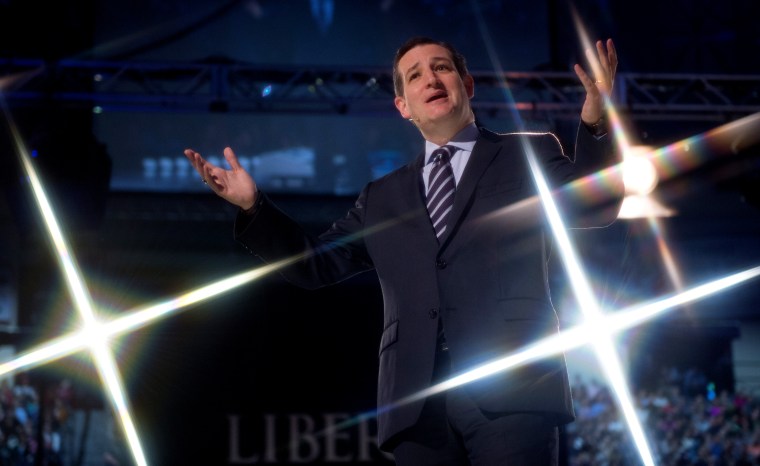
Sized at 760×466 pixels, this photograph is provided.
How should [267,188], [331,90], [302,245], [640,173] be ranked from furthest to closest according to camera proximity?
[267,188] → [640,173] → [331,90] → [302,245]

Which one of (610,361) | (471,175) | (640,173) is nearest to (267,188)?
(640,173)

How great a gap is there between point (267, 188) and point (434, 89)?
18.1 feet

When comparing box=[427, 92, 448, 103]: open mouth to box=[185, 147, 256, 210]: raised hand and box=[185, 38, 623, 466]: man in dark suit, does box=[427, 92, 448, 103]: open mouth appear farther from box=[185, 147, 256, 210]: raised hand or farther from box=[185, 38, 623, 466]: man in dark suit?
box=[185, 147, 256, 210]: raised hand

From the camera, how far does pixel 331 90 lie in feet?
20.2

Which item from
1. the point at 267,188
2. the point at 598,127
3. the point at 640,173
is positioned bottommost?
the point at 598,127

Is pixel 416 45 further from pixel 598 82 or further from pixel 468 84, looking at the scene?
pixel 598 82

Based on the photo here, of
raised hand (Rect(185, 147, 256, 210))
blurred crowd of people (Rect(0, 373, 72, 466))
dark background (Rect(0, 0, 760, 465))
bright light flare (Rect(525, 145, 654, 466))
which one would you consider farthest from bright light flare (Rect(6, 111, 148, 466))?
raised hand (Rect(185, 147, 256, 210))

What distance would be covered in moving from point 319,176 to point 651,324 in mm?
3877

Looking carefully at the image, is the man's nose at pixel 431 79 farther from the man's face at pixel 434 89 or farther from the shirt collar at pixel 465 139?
the shirt collar at pixel 465 139

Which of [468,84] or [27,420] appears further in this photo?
[27,420]

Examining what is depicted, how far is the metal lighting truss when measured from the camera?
5.88 m

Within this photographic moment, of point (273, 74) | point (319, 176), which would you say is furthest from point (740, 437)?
point (273, 74)

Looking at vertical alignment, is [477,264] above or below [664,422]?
below

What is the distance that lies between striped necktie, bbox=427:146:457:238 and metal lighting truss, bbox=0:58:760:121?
14.2 feet
